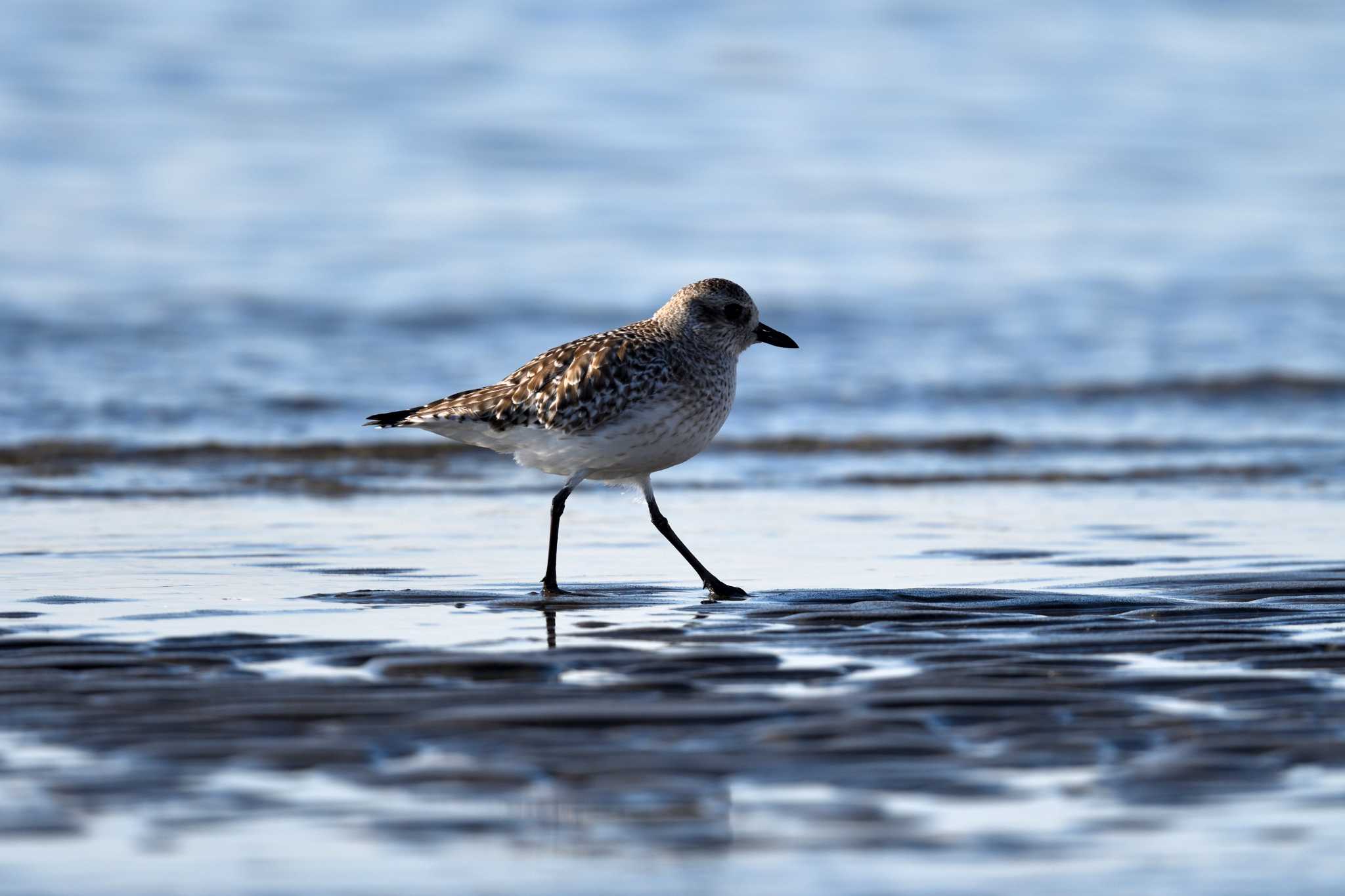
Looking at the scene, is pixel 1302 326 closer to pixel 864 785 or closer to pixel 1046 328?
pixel 1046 328

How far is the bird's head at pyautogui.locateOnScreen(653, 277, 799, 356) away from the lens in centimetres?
927

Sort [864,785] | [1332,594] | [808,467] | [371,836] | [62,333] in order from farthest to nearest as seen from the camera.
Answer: [62,333] < [808,467] < [1332,594] < [864,785] < [371,836]

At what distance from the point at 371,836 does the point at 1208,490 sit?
892 centimetres

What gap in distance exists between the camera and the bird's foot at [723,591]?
8.55 m

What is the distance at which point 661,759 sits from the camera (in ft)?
18.0

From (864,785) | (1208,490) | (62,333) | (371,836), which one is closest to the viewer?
(371,836)

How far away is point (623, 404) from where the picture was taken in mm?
8688

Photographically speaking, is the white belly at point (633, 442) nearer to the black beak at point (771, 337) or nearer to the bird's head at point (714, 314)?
the bird's head at point (714, 314)

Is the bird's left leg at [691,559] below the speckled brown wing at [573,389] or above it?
below

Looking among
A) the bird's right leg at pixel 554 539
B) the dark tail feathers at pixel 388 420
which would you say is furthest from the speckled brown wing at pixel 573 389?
the bird's right leg at pixel 554 539

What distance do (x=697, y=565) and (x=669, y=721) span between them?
2925 millimetres

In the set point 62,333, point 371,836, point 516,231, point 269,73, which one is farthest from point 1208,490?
point 269,73

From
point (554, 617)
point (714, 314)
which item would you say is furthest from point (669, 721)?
point (714, 314)

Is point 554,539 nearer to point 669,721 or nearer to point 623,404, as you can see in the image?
point 623,404
